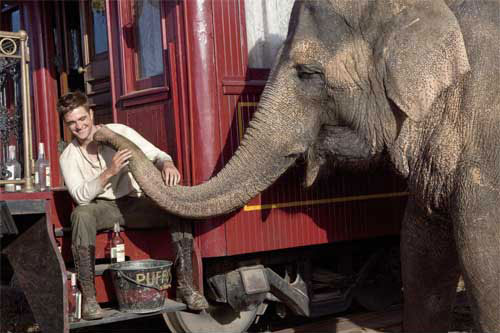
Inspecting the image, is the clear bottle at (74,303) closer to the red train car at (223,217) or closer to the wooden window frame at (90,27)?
the red train car at (223,217)

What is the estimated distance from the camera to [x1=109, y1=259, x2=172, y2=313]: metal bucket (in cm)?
444

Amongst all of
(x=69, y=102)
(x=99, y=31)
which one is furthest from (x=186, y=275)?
(x=99, y=31)

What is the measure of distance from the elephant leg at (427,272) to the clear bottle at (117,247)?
6.22 feet

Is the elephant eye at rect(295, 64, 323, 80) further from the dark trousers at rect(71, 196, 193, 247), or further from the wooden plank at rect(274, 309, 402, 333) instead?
the wooden plank at rect(274, 309, 402, 333)

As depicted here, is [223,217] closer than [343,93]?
No

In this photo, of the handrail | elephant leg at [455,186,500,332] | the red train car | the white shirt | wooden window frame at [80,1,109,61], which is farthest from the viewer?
wooden window frame at [80,1,109,61]

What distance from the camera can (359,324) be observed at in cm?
583

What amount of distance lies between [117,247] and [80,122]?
963mm

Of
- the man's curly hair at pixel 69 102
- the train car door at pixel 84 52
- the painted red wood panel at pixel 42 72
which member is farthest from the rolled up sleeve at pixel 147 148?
the painted red wood panel at pixel 42 72

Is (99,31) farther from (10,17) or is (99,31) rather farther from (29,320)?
(29,320)

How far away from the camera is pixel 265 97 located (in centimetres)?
411

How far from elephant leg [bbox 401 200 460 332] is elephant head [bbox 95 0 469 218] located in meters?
0.65

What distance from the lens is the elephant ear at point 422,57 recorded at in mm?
3680

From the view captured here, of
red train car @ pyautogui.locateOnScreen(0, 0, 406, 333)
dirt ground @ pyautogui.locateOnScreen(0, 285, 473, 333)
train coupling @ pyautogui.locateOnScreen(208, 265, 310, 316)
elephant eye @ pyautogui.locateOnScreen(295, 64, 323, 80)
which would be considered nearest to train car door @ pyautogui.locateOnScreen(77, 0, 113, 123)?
red train car @ pyautogui.locateOnScreen(0, 0, 406, 333)
